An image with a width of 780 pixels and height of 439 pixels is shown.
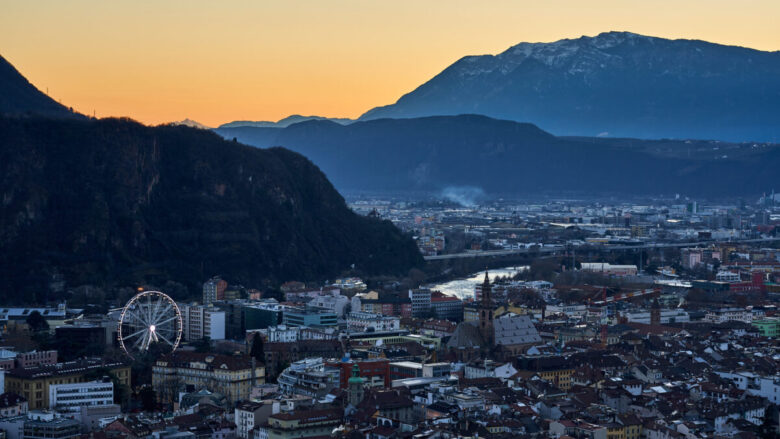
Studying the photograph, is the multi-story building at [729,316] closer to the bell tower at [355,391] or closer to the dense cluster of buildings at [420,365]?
the dense cluster of buildings at [420,365]

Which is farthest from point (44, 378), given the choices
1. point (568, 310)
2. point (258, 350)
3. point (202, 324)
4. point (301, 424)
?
point (568, 310)

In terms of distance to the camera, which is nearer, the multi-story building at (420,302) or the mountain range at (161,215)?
the multi-story building at (420,302)

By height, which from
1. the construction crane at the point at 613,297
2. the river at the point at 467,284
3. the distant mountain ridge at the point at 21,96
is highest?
the distant mountain ridge at the point at 21,96

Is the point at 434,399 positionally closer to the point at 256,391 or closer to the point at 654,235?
the point at 256,391

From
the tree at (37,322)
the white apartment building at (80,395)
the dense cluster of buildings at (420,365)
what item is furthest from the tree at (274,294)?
the white apartment building at (80,395)

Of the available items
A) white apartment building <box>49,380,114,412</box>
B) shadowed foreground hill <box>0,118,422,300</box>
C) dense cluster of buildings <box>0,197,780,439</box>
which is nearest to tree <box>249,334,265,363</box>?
dense cluster of buildings <box>0,197,780,439</box>

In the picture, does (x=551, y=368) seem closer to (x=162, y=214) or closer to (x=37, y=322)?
(x=37, y=322)

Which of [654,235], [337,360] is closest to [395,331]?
[337,360]
